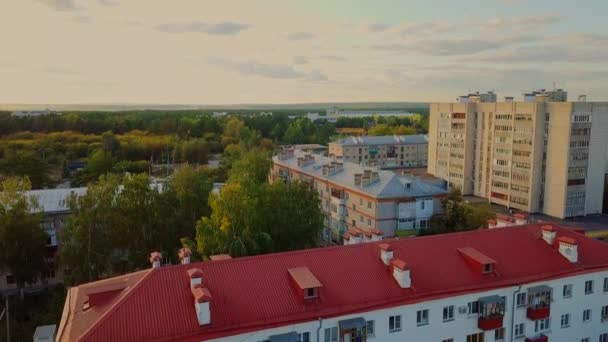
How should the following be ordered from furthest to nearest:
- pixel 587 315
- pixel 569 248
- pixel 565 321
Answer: pixel 587 315 → pixel 569 248 → pixel 565 321

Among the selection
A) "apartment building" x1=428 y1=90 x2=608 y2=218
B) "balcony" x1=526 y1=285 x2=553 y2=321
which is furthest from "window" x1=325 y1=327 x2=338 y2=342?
"apartment building" x1=428 y1=90 x2=608 y2=218

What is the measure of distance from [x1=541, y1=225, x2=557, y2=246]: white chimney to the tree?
3644 cm

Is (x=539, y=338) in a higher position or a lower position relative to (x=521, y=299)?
lower

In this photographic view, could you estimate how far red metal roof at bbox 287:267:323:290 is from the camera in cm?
2016

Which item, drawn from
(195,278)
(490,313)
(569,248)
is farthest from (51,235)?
(569,248)

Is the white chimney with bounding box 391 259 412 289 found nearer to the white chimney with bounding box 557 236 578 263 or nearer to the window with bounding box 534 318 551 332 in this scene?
the window with bounding box 534 318 551 332

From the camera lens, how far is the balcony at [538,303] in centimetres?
2361

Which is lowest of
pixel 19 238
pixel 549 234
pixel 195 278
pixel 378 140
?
pixel 19 238

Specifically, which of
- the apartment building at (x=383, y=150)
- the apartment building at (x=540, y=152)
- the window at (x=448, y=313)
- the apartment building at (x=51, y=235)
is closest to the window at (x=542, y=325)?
the window at (x=448, y=313)

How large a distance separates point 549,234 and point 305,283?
49.5 feet

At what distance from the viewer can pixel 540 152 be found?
7162 cm

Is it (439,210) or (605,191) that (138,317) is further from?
(605,191)

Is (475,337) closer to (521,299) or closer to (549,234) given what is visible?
(521,299)

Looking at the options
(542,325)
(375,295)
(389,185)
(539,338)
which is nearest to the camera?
(375,295)
